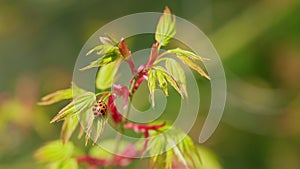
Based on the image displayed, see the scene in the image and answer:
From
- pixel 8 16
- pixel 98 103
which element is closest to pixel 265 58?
pixel 8 16

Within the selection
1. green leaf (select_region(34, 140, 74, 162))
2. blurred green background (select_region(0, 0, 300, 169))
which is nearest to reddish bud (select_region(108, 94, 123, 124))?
green leaf (select_region(34, 140, 74, 162))

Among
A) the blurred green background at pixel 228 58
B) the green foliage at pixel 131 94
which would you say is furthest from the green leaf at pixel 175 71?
the blurred green background at pixel 228 58

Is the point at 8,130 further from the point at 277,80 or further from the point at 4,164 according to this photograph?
the point at 277,80

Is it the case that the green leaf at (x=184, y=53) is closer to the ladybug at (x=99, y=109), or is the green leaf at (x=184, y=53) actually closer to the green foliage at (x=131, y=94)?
the green foliage at (x=131, y=94)

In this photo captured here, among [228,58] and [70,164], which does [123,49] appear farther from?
[228,58]

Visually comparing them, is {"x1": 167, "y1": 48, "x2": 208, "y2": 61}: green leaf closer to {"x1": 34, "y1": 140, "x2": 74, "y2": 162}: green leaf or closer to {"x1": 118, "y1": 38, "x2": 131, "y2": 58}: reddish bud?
{"x1": 118, "y1": 38, "x2": 131, "y2": 58}: reddish bud
